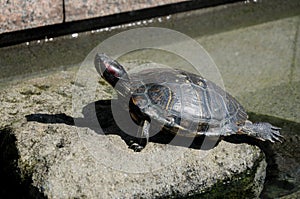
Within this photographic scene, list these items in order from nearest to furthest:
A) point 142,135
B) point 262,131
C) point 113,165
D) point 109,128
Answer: point 113,165, point 142,135, point 109,128, point 262,131

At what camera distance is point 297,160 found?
3.79m

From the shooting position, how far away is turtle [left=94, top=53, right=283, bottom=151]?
133 inches

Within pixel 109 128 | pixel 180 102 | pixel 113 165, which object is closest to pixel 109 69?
pixel 109 128

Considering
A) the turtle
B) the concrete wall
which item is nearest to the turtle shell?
the turtle

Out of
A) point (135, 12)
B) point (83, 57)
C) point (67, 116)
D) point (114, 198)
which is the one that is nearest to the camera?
point (114, 198)

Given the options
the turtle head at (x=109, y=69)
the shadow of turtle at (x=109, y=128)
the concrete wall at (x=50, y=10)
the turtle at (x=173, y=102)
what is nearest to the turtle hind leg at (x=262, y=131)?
the turtle at (x=173, y=102)

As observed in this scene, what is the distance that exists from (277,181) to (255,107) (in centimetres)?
92

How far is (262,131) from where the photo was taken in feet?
12.3

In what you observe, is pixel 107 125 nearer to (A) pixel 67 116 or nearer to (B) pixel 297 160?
(A) pixel 67 116

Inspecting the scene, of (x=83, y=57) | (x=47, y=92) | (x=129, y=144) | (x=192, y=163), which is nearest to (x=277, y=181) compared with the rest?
(x=192, y=163)

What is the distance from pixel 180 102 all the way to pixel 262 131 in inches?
26.2

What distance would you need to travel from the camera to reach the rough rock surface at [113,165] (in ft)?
10.2

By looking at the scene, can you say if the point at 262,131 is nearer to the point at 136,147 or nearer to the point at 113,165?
the point at 136,147

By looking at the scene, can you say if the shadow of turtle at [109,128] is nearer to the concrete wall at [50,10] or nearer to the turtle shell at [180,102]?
the turtle shell at [180,102]
